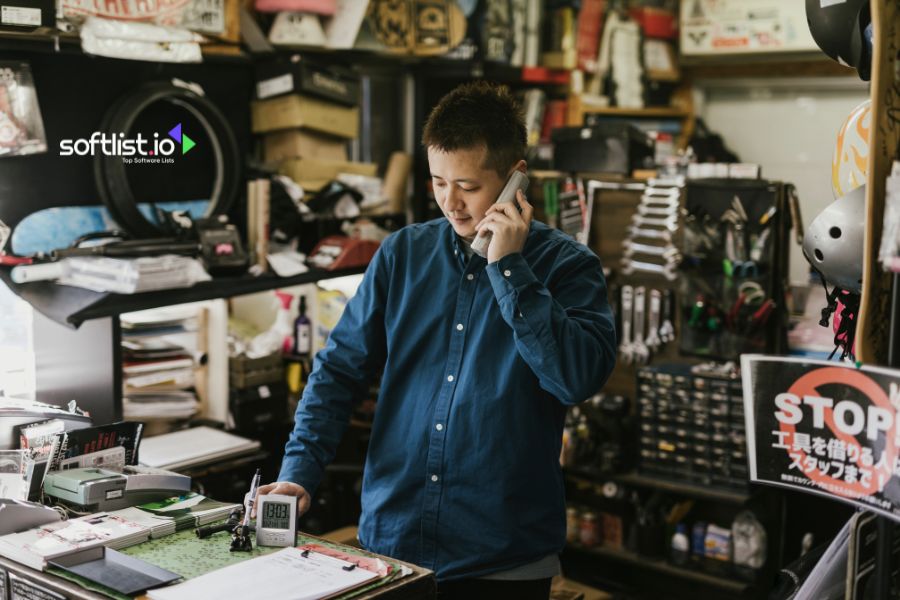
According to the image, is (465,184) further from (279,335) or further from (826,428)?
(279,335)

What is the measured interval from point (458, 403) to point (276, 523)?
450mm

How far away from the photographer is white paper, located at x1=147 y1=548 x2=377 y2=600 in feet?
5.81

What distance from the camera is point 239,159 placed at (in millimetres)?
3914

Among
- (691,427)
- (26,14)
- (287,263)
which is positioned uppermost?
(26,14)

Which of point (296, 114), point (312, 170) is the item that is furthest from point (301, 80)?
point (312, 170)

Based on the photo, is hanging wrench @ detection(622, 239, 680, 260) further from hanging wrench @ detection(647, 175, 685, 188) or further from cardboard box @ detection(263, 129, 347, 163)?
cardboard box @ detection(263, 129, 347, 163)

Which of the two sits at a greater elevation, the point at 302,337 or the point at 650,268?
the point at 650,268

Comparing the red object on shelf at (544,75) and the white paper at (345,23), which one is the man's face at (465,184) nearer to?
the white paper at (345,23)

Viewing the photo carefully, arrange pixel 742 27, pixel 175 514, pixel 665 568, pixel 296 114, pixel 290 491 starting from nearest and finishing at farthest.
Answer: pixel 290 491 → pixel 175 514 → pixel 296 114 → pixel 665 568 → pixel 742 27

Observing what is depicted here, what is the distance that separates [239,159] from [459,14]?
1.49 metres

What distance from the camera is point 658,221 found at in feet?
14.2

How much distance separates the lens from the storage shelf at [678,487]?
13.1 ft

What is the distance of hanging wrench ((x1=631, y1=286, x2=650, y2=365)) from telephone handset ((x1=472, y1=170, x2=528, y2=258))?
2.29 meters

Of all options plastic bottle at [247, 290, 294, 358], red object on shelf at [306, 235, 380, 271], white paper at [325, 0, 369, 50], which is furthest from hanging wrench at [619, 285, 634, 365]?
white paper at [325, 0, 369, 50]
